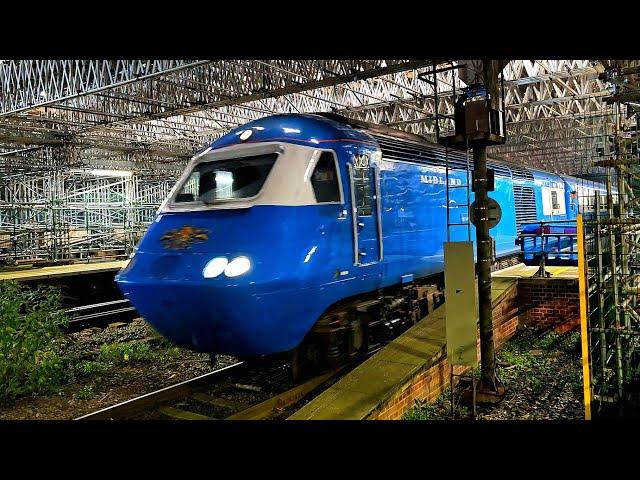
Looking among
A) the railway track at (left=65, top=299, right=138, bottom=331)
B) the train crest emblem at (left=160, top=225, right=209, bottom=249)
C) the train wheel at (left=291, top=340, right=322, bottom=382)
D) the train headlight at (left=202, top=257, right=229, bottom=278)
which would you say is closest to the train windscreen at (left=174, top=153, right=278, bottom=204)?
the train crest emblem at (left=160, top=225, right=209, bottom=249)

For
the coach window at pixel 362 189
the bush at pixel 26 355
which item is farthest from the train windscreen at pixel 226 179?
the bush at pixel 26 355

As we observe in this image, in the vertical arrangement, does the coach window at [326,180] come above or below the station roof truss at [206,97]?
below

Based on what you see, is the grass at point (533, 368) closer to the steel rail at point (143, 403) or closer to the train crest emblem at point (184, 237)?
the steel rail at point (143, 403)

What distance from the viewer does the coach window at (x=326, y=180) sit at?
6383mm

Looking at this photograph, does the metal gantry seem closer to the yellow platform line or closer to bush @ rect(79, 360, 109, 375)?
the yellow platform line

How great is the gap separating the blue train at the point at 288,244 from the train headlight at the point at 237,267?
1 cm

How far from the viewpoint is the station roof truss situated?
46.5 feet

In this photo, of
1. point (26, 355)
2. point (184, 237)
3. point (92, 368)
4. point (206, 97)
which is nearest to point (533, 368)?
point (184, 237)

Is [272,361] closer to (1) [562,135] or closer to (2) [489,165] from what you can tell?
(2) [489,165]

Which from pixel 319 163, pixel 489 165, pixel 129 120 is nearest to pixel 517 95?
pixel 489 165

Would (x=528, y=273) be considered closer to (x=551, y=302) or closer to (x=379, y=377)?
(x=551, y=302)

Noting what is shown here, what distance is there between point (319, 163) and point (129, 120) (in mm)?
13848

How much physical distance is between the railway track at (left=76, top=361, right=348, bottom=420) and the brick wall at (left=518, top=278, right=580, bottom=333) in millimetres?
4327
